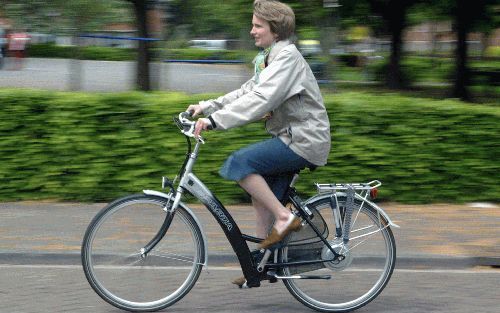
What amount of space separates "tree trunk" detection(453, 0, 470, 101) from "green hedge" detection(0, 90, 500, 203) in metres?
4.76

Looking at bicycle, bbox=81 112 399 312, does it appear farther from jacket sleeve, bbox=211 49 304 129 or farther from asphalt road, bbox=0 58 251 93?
asphalt road, bbox=0 58 251 93

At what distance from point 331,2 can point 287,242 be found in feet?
18.9

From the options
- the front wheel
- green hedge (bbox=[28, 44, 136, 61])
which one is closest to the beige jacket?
the front wheel

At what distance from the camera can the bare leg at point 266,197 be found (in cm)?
520

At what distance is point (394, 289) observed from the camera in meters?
6.07

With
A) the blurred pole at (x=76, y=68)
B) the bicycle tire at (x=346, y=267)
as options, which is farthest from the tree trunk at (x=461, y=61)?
the bicycle tire at (x=346, y=267)

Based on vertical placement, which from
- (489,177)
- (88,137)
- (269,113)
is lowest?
(489,177)

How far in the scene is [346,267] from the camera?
5.53 m

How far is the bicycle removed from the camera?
528 centimetres

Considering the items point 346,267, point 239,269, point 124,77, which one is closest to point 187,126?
point 346,267

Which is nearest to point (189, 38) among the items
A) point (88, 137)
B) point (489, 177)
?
point (88, 137)

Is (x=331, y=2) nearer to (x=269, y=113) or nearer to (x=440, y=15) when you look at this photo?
(x=440, y=15)

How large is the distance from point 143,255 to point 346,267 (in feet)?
4.13

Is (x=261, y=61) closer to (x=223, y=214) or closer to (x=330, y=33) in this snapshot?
(x=223, y=214)
